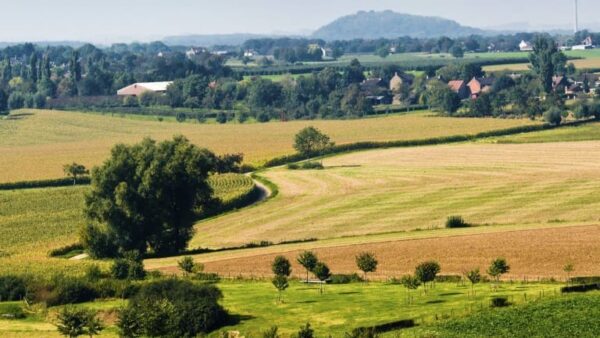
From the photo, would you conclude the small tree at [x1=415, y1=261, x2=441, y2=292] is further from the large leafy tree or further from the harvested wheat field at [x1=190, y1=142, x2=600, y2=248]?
the large leafy tree

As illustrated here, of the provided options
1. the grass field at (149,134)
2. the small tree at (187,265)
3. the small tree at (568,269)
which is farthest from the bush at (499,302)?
the grass field at (149,134)

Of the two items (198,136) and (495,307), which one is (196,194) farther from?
(198,136)

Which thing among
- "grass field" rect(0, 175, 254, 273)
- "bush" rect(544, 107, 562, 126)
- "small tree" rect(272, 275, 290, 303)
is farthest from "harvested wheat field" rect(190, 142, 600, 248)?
"bush" rect(544, 107, 562, 126)

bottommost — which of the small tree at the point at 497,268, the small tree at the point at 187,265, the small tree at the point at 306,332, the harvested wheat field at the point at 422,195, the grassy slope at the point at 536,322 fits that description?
the harvested wheat field at the point at 422,195

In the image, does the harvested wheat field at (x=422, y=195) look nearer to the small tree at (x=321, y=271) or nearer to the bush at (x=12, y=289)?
the small tree at (x=321, y=271)

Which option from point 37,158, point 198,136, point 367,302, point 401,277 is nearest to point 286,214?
point 401,277

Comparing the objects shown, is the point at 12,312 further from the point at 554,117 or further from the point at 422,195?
the point at 554,117

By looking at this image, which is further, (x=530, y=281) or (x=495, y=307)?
(x=530, y=281)
